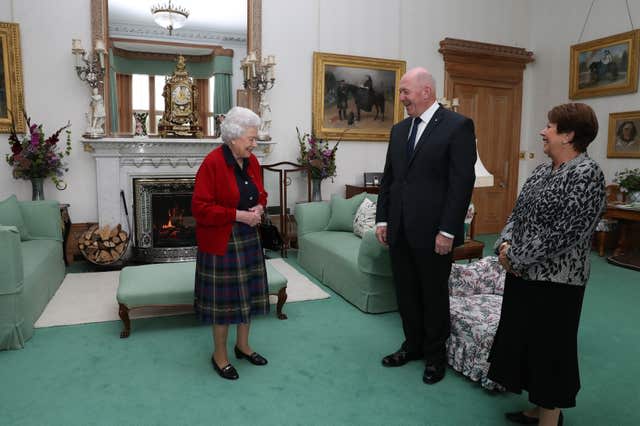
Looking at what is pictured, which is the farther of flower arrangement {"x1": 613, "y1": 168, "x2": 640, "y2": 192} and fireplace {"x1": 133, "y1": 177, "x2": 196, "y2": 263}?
flower arrangement {"x1": 613, "y1": 168, "x2": 640, "y2": 192}

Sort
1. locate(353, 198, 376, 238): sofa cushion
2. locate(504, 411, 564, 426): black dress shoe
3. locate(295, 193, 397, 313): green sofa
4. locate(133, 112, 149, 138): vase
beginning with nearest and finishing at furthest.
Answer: locate(504, 411, 564, 426): black dress shoe
locate(295, 193, 397, 313): green sofa
locate(353, 198, 376, 238): sofa cushion
locate(133, 112, 149, 138): vase

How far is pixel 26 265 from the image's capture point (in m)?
3.61

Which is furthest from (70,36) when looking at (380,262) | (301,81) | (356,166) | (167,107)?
(380,262)

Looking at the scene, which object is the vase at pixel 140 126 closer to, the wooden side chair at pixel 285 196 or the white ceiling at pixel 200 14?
the white ceiling at pixel 200 14

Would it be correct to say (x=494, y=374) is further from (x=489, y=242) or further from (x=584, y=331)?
(x=489, y=242)

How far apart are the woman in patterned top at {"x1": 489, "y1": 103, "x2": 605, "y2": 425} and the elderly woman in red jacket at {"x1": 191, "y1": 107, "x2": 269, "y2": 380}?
4.29 feet

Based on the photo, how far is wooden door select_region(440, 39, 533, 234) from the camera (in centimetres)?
712

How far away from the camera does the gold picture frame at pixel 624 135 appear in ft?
20.2

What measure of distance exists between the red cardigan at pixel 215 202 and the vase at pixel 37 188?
3.32 meters

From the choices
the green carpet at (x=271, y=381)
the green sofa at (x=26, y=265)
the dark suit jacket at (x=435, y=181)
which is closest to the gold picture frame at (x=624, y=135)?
the green carpet at (x=271, y=381)

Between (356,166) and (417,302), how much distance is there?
4.01 metres

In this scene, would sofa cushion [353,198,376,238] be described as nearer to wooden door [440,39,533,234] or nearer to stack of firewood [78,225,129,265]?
stack of firewood [78,225,129,265]

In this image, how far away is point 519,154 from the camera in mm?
7699

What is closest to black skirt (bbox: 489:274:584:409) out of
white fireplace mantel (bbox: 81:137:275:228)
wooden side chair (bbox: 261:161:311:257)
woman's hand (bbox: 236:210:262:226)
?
woman's hand (bbox: 236:210:262:226)
